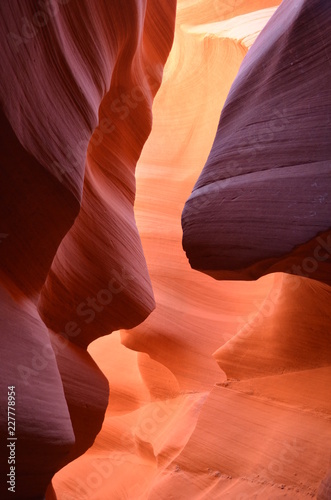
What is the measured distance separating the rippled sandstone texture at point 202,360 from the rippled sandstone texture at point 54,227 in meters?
1.04

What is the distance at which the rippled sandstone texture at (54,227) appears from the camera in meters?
2.00

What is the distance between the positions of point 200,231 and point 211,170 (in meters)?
0.36

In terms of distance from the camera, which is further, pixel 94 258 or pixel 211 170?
pixel 94 258

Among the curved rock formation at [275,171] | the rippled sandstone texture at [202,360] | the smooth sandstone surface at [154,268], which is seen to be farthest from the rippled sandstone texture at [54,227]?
the rippled sandstone texture at [202,360]

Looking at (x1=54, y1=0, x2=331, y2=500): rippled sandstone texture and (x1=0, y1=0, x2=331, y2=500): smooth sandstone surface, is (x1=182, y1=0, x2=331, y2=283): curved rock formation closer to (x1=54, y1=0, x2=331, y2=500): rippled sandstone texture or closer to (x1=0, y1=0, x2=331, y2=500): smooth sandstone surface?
(x1=0, y1=0, x2=331, y2=500): smooth sandstone surface

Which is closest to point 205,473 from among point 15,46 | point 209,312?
point 209,312

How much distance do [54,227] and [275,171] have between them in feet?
3.31

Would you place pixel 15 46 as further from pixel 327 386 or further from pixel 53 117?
pixel 327 386

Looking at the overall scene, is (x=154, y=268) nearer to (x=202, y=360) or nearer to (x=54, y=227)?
(x=202, y=360)

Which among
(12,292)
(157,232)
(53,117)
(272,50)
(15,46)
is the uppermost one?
(15,46)

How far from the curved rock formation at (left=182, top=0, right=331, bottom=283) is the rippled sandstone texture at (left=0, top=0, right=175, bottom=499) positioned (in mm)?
679

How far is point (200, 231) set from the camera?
8.71 feet

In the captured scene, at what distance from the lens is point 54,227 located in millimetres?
2305

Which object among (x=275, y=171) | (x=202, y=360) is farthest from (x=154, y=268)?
(x=275, y=171)
